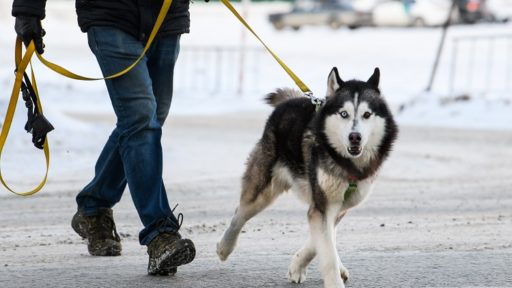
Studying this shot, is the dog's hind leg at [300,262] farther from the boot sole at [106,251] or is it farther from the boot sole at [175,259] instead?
the boot sole at [106,251]

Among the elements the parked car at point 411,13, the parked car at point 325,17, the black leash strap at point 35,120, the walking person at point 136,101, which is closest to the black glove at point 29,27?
the walking person at point 136,101

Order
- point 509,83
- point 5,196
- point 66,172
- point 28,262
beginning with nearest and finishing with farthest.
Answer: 1. point 28,262
2. point 5,196
3. point 66,172
4. point 509,83

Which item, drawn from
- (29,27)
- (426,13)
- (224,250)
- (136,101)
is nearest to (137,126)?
(136,101)

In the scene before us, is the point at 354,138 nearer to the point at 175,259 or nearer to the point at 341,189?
the point at 341,189

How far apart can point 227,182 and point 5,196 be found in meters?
2.09

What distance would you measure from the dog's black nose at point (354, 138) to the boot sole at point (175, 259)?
0.97 meters

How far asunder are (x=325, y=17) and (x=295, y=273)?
1458 inches

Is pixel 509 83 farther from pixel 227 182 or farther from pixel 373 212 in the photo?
pixel 373 212

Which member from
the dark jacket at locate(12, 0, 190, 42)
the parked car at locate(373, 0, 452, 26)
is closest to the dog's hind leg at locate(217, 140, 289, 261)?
the dark jacket at locate(12, 0, 190, 42)

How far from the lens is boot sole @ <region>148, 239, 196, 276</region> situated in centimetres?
590

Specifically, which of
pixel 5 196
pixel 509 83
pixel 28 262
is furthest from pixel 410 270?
pixel 509 83

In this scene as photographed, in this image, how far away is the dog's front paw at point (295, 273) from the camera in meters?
6.02

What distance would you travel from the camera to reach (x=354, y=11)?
137ft

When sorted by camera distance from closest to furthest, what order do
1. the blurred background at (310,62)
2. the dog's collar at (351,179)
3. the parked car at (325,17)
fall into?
the dog's collar at (351,179) < the blurred background at (310,62) < the parked car at (325,17)
